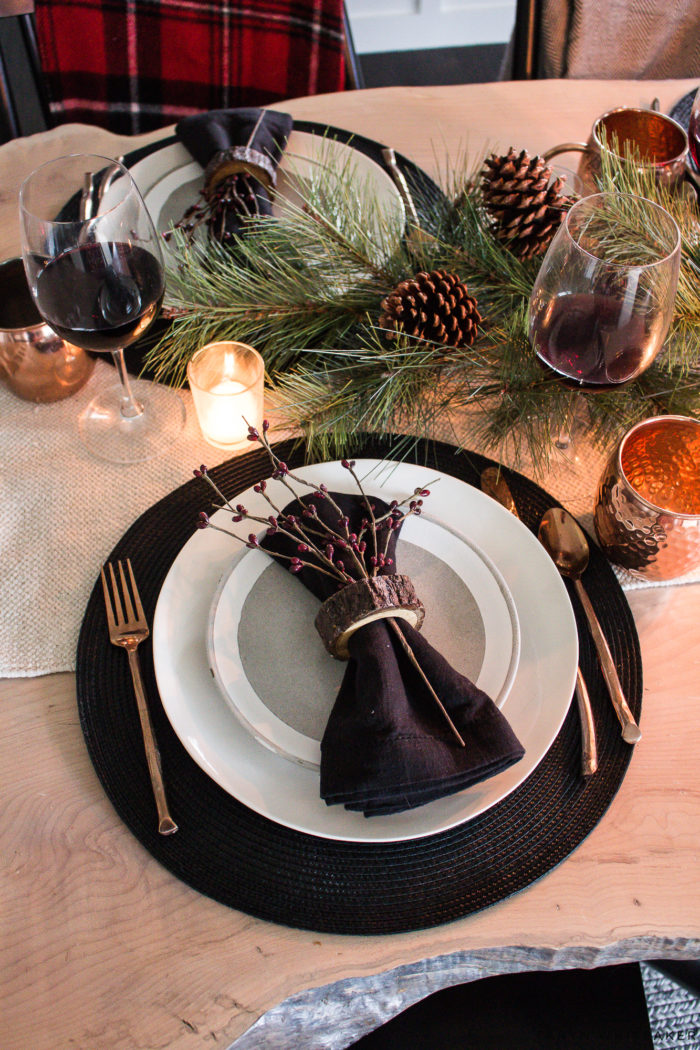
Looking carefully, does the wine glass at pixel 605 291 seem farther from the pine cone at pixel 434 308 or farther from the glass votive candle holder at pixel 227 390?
the glass votive candle holder at pixel 227 390

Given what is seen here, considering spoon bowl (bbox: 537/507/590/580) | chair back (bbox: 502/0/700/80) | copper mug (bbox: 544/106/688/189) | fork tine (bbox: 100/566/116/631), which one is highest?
chair back (bbox: 502/0/700/80)

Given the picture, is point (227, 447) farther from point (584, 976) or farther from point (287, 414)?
point (584, 976)

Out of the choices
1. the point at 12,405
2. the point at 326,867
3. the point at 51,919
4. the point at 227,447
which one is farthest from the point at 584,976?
the point at 12,405

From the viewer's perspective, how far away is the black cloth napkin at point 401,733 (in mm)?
495

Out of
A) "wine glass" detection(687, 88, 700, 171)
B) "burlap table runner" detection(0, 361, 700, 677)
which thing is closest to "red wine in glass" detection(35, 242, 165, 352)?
"burlap table runner" detection(0, 361, 700, 677)

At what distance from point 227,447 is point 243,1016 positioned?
445 millimetres

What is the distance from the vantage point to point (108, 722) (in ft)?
1.86

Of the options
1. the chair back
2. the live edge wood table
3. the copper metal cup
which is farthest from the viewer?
the chair back

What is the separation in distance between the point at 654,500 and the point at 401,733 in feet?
1.01

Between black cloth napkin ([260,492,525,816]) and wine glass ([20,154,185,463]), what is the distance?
12.6 inches

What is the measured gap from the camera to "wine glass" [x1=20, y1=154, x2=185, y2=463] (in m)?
0.61

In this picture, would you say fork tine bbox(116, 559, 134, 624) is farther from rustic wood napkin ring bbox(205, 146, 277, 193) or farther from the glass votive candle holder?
rustic wood napkin ring bbox(205, 146, 277, 193)

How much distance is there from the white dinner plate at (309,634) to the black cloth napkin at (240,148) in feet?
1.25

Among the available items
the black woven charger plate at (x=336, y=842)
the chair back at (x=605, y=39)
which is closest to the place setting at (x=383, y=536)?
the black woven charger plate at (x=336, y=842)
